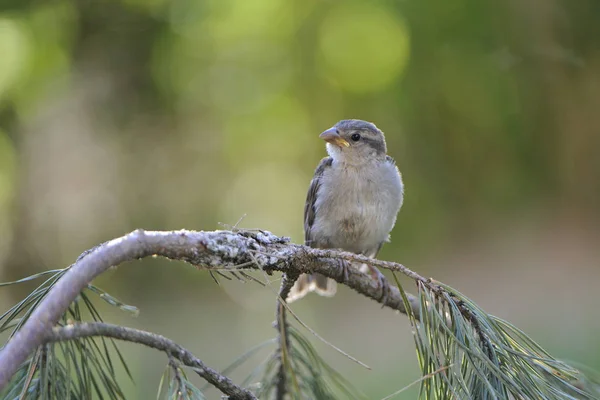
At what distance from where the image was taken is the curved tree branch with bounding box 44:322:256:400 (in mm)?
1039

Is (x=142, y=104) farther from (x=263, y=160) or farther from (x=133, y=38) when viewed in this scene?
(x=263, y=160)

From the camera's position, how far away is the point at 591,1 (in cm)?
690

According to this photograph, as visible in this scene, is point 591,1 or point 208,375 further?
point 591,1

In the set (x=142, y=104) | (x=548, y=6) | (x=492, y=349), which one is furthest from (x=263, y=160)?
(x=492, y=349)

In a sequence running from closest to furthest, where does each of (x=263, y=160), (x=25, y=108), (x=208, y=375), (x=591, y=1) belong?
(x=208, y=375)
(x=25, y=108)
(x=591, y=1)
(x=263, y=160)

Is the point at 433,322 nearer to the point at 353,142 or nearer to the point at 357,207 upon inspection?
the point at 357,207

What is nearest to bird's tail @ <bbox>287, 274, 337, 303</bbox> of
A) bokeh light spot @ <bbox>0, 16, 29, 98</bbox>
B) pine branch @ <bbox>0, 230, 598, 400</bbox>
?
pine branch @ <bbox>0, 230, 598, 400</bbox>

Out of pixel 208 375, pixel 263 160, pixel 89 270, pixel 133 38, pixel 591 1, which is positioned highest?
pixel 591 1

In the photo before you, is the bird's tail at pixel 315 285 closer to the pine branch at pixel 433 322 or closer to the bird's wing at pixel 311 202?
the bird's wing at pixel 311 202

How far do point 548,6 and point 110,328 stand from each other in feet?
22.8

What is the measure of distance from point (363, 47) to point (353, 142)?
13.1ft

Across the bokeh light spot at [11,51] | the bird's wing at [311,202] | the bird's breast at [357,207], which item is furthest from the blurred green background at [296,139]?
the bird's breast at [357,207]

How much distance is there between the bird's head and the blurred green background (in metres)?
3.20

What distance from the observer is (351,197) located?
3020 millimetres
